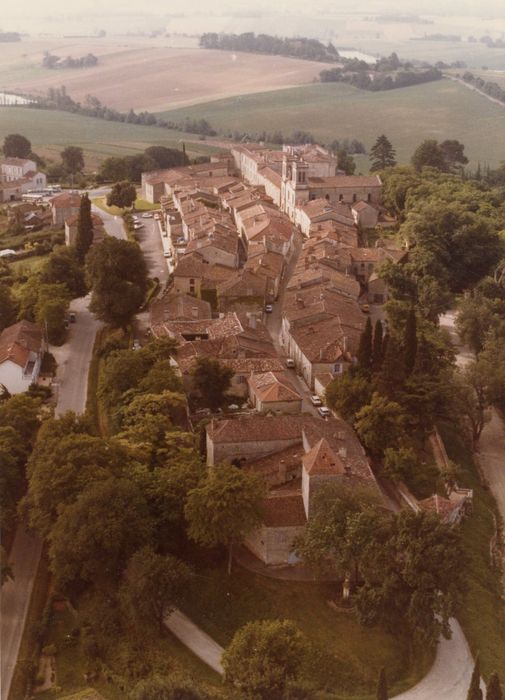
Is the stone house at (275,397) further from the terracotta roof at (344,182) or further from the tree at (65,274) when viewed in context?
the terracotta roof at (344,182)

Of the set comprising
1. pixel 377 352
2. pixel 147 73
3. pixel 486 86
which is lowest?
pixel 377 352

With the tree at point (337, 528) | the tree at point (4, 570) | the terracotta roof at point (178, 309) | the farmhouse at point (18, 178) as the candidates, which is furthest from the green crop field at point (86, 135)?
the tree at point (337, 528)

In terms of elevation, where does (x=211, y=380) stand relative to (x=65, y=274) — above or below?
above

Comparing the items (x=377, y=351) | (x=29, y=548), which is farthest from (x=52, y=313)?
(x=377, y=351)

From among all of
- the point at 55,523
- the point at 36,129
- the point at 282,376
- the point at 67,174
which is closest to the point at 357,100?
the point at 36,129

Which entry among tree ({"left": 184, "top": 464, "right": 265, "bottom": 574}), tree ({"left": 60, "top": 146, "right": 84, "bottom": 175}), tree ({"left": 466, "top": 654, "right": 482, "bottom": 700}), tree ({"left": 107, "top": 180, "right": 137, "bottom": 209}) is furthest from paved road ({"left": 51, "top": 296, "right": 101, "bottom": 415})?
tree ({"left": 60, "top": 146, "right": 84, "bottom": 175})

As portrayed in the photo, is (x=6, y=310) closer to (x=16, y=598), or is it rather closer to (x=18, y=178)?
(x=16, y=598)
